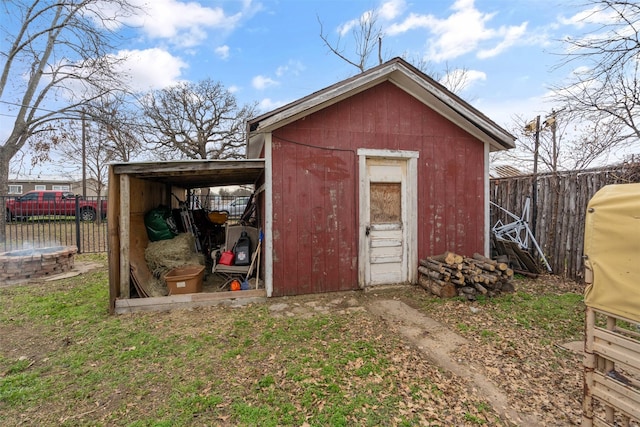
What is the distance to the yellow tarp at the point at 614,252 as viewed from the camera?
5.57ft

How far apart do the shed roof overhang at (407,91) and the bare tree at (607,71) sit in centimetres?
247

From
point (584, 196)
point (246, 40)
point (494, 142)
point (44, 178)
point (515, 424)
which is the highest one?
point (246, 40)

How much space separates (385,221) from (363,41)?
11961mm

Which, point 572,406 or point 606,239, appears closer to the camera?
point 606,239

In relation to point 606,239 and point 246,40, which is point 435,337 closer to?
point 606,239

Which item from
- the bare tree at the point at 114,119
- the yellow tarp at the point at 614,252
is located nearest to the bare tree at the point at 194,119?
the bare tree at the point at 114,119

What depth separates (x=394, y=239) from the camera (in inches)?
212

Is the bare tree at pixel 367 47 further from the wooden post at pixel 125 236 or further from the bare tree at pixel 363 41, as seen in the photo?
the wooden post at pixel 125 236

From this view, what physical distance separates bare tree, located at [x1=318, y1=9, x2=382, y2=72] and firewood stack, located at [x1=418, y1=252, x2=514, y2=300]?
11.8m

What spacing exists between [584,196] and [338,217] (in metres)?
4.76

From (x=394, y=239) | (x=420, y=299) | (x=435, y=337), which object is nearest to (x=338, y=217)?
(x=394, y=239)

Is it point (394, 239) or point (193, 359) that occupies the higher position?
point (394, 239)

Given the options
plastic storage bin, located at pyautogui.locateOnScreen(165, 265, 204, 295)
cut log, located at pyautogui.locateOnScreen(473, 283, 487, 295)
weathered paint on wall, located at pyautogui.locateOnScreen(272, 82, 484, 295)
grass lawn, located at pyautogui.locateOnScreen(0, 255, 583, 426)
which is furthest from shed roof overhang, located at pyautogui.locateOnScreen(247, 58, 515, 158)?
grass lawn, located at pyautogui.locateOnScreen(0, 255, 583, 426)

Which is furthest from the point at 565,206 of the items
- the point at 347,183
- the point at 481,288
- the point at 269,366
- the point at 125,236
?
the point at 125,236
